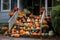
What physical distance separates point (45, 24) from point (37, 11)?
14.7 feet

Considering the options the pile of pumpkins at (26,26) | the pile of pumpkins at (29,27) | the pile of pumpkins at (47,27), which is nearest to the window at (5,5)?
the pile of pumpkins at (26,26)

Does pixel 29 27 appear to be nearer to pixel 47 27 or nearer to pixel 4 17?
pixel 47 27

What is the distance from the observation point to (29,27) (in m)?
21.8

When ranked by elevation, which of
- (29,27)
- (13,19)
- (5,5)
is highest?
(5,5)

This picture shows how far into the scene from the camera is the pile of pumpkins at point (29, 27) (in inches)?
812

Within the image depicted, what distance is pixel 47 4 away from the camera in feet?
81.6

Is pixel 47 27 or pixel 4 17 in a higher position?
pixel 4 17

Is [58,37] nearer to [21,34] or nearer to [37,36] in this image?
[37,36]

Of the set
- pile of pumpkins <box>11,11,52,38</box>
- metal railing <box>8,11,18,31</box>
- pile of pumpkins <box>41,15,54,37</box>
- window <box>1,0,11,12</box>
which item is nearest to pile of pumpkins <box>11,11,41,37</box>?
pile of pumpkins <box>11,11,52,38</box>

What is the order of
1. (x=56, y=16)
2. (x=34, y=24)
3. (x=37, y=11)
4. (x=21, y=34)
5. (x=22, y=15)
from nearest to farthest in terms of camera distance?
1. (x=56, y=16)
2. (x=21, y=34)
3. (x=34, y=24)
4. (x=22, y=15)
5. (x=37, y=11)

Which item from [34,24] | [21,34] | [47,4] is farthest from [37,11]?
[21,34]

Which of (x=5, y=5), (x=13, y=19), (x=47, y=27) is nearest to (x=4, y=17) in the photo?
(x=5, y=5)

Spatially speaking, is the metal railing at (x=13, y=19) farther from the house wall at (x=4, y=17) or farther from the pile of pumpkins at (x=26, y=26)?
the house wall at (x=4, y=17)

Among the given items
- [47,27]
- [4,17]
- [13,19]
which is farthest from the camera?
[4,17]
